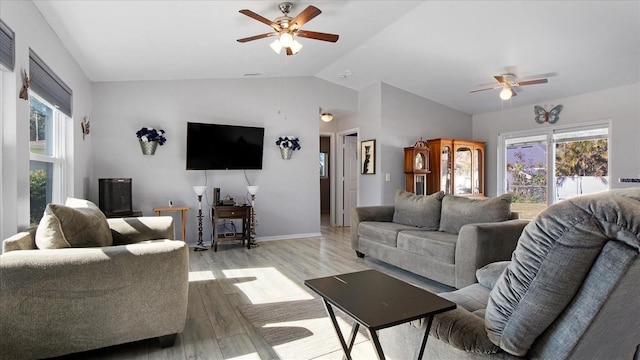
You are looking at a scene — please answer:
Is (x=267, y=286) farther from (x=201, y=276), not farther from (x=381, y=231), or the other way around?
(x=381, y=231)

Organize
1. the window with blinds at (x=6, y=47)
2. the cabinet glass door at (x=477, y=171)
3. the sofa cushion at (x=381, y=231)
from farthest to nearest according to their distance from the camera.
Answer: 1. the cabinet glass door at (x=477, y=171)
2. the sofa cushion at (x=381, y=231)
3. the window with blinds at (x=6, y=47)

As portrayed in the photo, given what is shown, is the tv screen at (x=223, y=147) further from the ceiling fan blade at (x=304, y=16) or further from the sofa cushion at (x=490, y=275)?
the sofa cushion at (x=490, y=275)

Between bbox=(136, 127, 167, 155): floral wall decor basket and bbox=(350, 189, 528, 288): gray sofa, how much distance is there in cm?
290

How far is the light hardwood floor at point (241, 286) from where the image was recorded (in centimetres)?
205

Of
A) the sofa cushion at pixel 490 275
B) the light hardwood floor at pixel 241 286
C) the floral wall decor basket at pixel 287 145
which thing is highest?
the floral wall decor basket at pixel 287 145

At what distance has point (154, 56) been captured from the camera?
3.92 m

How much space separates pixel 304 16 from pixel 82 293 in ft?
8.29

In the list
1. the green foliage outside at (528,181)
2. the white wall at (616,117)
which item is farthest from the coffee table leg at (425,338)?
the green foliage outside at (528,181)

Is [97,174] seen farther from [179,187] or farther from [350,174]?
[350,174]

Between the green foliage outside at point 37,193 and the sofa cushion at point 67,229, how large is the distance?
0.92m

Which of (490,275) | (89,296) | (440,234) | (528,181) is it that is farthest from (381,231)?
(528,181)

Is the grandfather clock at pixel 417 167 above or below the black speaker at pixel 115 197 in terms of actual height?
above

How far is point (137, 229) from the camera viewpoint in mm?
3061

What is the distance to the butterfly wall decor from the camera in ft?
18.0
